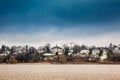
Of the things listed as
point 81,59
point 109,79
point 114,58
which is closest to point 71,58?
point 81,59

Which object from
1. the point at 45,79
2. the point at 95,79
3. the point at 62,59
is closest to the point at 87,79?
the point at 95,79

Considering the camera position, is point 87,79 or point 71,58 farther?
point 71,58

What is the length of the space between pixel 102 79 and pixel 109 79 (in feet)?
3.21

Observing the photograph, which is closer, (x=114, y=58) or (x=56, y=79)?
(x=56, y=79)

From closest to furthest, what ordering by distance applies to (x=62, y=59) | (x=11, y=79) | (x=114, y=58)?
(x=11, y=79), (x=62, y=59), (x=114, y=58)

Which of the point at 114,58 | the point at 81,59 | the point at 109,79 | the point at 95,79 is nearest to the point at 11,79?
the point at 95,79

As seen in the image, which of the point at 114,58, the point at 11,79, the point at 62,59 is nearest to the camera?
the point at 11,79

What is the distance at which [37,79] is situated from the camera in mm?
29812

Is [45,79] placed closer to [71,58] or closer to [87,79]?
[87,79]

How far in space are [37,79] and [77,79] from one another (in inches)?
215

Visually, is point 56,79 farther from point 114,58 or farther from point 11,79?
point 114,58

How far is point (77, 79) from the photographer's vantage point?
1176 inches

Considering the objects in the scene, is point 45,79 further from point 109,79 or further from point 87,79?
point 109,79

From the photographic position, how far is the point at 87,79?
30.1 m
